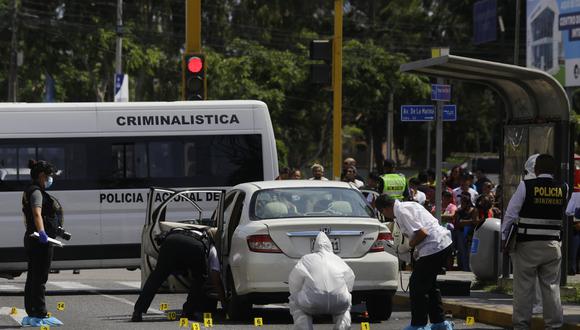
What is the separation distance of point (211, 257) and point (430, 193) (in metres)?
9.90

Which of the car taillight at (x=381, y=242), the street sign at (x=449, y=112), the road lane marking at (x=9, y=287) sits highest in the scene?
the street sign at (x=449, y=112)

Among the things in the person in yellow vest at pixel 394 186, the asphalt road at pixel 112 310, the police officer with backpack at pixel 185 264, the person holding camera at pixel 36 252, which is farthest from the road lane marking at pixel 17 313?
the person in yellow vest at pixel 394 186

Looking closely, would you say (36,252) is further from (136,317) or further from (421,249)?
(421,249)

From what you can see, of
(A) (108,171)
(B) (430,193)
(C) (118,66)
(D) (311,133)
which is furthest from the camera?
(D) (311,133)

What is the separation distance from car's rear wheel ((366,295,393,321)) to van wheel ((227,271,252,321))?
4.32 feet

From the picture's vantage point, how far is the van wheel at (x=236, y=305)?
14287 mm

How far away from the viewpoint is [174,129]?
808 inches

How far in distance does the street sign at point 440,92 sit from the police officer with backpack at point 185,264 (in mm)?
6301

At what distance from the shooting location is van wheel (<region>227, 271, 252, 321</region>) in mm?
14287

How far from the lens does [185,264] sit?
1476 centimetres

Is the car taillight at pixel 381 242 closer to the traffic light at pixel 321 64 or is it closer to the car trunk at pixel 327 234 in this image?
the car trunk at pixel 327 234

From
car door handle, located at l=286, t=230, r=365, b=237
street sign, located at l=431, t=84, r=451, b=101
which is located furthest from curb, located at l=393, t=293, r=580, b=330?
street sign, located at l=431, t=84, r=451, b=101

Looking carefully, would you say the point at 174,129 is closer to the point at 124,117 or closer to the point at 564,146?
the point at 124,117

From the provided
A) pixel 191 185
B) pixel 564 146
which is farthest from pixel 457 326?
pixel 191 185
